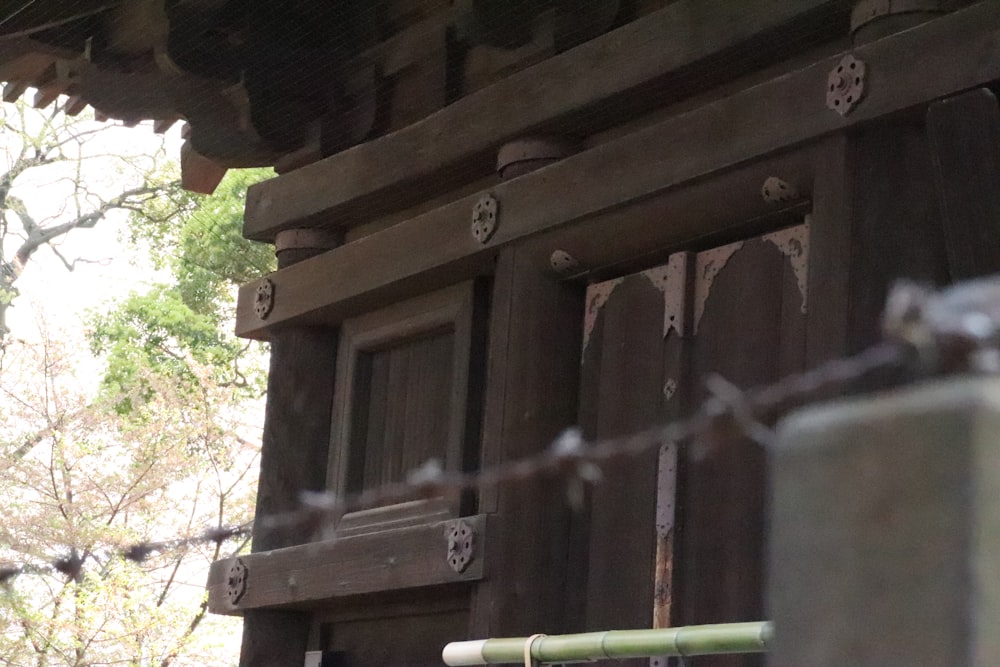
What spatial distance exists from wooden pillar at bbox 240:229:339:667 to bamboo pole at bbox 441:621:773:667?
160 cm

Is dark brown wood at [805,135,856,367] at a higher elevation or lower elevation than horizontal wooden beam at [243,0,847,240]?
lower

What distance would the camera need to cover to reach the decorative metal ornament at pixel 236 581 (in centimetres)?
364

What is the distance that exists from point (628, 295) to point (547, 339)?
19 centimetres

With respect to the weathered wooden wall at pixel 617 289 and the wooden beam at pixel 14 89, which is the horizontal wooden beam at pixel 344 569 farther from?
the wooden beam at pixel 14 89

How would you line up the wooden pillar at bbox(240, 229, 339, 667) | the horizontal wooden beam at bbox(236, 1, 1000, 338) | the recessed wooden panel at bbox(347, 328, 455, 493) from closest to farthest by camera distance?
the horizontal wooden beam at bbox(236, 1, 1000, 338), the recessed wooden panel at bbox(347, 328, 455, 493), the wooden pillar at bbox(240, 229, 339, 667)

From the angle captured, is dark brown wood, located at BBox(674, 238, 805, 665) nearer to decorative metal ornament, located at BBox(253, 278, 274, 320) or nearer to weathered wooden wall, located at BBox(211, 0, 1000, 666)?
weathered wooden wall, located at BBox(211, 0, 1000, 666)

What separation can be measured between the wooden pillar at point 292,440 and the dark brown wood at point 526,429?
78cm

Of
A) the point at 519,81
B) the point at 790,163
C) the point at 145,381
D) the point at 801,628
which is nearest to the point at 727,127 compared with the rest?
the point at 790,163

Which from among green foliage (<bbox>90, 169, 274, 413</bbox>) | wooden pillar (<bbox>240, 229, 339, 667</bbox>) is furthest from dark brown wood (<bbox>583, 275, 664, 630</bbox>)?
green foliage (<bbox>90, 169, 274, 413</bbox>)

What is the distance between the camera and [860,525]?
57cm

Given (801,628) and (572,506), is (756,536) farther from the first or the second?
(801,628)

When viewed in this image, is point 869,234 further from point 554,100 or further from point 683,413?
point 554,100

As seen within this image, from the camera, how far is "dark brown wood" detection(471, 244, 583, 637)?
288 cm

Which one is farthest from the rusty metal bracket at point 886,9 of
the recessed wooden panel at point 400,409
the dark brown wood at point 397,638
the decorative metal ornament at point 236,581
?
the decorative metal ornament at point 236,581
